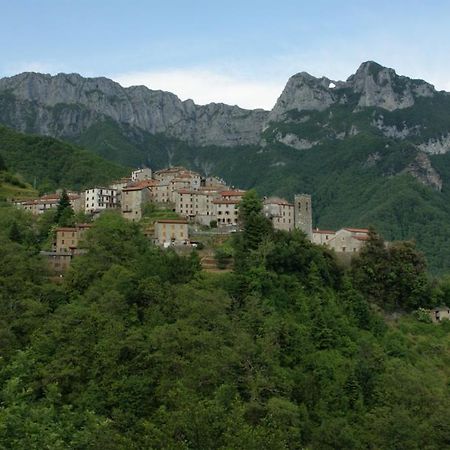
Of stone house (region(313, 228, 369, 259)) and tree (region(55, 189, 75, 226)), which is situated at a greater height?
tree (region(55, 189, 75, 226))

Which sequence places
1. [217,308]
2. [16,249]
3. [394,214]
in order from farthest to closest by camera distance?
[394,214] → [16,249] → [217,308]

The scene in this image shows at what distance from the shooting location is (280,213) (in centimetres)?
8394

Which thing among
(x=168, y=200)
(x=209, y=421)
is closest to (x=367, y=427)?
(x=209, y=421)

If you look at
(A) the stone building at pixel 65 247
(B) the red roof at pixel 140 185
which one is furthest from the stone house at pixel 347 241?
(A) the stone building at pixel 65 247

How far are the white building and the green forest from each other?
14.4 metres

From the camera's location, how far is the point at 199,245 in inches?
2899

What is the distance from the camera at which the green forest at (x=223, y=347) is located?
129ft

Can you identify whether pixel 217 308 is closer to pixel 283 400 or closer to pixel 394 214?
pixel 283 400

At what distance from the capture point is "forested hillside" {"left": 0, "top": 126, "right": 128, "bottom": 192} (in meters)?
140

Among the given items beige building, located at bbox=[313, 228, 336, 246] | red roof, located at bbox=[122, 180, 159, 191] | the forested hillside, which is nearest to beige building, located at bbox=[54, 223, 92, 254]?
red roof, located at bbox=[122, 180, 159, 191]

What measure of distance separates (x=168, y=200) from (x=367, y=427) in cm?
4361

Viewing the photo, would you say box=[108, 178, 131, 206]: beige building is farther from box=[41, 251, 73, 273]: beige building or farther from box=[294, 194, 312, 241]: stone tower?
box=[41, 251, 73, 273]: beige building

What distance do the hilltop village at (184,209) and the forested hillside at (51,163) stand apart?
137 ft

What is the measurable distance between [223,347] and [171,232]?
89.4 feet
